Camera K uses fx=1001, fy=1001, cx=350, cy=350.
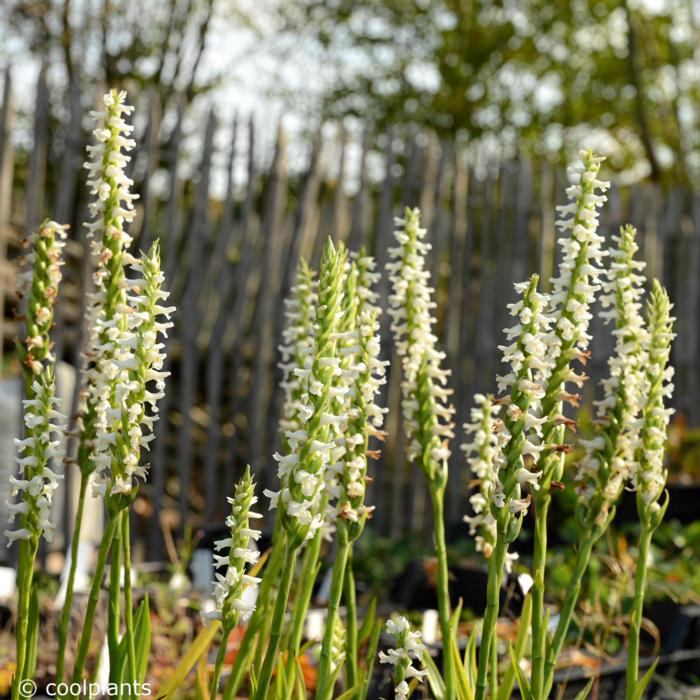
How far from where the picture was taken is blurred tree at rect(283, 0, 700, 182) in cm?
1038

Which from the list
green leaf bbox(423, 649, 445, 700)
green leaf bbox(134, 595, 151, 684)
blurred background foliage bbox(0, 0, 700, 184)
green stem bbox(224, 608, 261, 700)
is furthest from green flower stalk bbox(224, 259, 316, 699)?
blurred background foliage bbox(0, 0, 700, 184)

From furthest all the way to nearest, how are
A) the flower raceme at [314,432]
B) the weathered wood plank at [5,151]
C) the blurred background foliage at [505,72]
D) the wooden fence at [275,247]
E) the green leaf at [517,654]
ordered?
the blurred background foliage at [505,72] → the wooden fence at [275,247] → the weathered wood plank at [5,151] → the green leaf at [517,654] → the flower raceme at [314,432]

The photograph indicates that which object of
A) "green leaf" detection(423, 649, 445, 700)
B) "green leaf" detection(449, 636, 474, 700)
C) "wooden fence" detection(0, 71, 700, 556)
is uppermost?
"wooden fence" detection(0, 71, 700, 556)

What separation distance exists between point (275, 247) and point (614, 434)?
2920 mm

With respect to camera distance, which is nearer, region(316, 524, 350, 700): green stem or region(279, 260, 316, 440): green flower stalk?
region(316, 524, 350, 700): green stem

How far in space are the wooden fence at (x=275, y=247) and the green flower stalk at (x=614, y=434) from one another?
261 cm

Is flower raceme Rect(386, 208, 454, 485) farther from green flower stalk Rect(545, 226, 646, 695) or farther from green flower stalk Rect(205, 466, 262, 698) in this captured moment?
green flower stalk Rect(205, 466, 262, 698)

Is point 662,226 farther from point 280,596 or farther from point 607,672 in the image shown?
point 280,596

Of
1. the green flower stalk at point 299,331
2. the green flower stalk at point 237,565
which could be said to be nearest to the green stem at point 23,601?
the green flower stalk at point 237,565

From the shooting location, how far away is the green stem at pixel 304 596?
116 centimetres

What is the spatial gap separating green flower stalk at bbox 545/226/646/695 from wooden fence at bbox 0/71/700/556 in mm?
2605

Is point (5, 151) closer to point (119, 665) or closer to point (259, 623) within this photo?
point (259, 623)

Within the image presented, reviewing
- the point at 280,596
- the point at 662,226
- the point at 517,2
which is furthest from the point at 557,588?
the point at 517,2

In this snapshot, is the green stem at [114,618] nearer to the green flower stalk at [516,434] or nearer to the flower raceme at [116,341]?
the flower raceme at [116,341]
